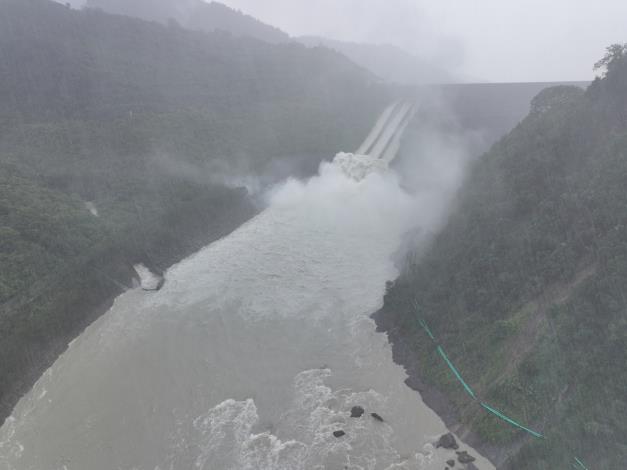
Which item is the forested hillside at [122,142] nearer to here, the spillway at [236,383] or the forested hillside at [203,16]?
the spillway at [236,383]

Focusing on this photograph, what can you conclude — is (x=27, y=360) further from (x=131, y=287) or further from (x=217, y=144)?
(x=217, y=144)

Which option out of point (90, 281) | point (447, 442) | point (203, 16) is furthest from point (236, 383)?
point (203, 16)

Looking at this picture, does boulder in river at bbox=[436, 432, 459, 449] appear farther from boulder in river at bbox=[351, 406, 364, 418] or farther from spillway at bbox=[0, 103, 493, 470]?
boulder in river at bbox=[351, 406, 364, 418]

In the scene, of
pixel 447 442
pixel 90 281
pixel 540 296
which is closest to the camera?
pixel 447 442

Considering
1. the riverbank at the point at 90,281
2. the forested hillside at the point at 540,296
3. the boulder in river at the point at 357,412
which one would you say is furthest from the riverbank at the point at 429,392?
the riverbank at the point at 90,281

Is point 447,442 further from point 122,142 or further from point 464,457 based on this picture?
point 122,142

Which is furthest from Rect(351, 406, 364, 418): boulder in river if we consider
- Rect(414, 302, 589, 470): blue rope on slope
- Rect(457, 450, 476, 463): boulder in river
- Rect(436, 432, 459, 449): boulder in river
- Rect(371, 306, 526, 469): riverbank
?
Rect(414, 302, 589, 470): blue rope on slope
